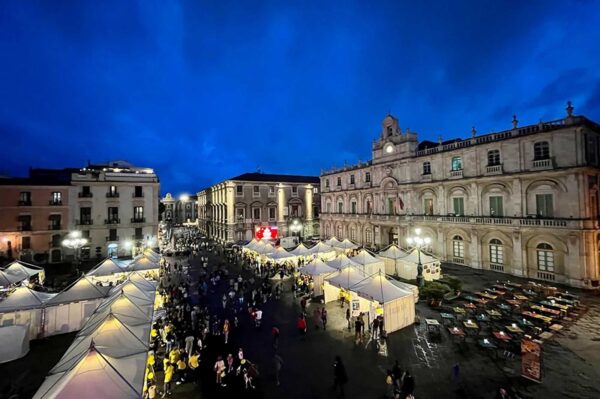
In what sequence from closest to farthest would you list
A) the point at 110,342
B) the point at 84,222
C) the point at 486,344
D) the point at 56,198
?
1. the point at 110,342
2. the point at 486,344
3. the point at 56,198
4. the point at 84,222

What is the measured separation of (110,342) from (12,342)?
294 inches

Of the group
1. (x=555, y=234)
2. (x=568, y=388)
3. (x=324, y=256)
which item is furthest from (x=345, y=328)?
(x=555, y=234)

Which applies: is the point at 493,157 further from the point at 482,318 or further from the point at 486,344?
the point at 486,344

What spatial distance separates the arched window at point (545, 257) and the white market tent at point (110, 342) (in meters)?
28.8

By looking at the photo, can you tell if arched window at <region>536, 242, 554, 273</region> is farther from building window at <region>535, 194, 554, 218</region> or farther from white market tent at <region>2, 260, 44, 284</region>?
white market tent at <region>2, 260, 44, 284</region>

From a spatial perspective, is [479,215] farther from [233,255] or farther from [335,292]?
[233,255]

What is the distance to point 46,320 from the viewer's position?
14.4 meters

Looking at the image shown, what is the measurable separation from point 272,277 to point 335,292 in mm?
8128

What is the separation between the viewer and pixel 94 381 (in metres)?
6.90

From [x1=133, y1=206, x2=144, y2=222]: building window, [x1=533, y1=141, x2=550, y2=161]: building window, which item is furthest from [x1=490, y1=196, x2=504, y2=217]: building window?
[x1=133, y1=206, x2=144, y2=222]: building window

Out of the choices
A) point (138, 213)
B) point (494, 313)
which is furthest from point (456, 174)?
point (138, 213)

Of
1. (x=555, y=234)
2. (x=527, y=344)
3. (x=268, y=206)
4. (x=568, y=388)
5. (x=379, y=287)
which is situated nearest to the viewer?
(x=568, y=388)

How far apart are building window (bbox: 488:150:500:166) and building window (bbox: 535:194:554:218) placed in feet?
14.6

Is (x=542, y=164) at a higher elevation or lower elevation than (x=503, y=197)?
higher
